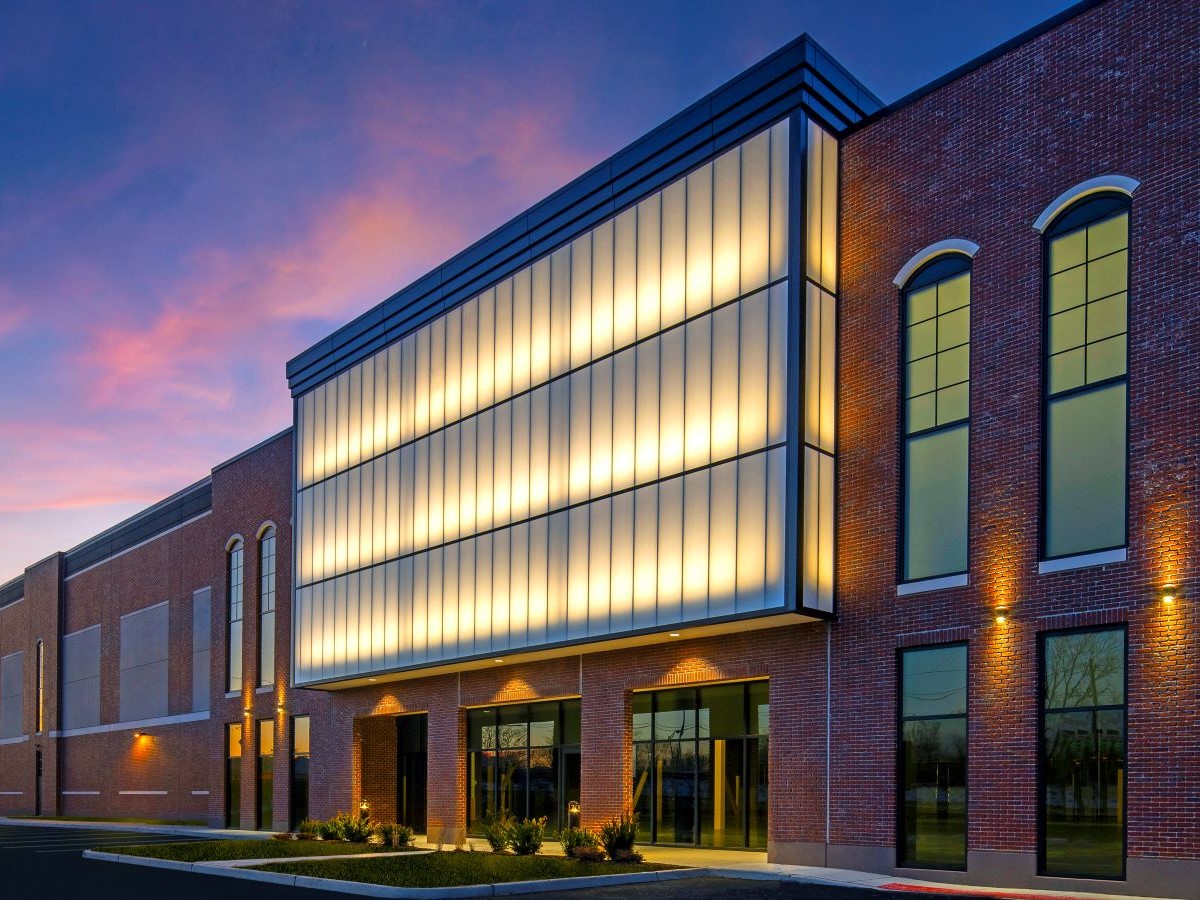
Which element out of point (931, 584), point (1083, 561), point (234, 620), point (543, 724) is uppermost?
point (1083, 561)

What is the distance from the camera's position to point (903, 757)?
2386 cm

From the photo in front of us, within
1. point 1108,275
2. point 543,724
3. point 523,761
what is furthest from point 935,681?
point 523,761

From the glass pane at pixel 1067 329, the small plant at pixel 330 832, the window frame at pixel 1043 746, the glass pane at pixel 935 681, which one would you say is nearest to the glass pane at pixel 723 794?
the glass pane at pixel 935 681

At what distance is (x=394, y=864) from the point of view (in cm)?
2642

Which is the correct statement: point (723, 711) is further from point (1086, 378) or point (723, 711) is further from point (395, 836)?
point (1086, 378)

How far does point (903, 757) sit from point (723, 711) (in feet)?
21.4

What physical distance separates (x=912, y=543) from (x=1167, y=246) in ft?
23.0

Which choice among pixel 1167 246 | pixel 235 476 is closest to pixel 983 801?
pixel 1167 246

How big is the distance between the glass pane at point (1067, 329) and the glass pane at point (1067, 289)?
0.44 feet

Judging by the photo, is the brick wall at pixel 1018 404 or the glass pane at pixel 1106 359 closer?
the brick wall at pixel 1018 404

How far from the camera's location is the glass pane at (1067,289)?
72.2 ft

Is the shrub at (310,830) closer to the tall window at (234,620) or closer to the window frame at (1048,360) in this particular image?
the tall window at (234,620)

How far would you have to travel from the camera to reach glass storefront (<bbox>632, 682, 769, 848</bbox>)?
28.8 metres

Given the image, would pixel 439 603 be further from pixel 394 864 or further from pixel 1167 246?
pixel 1167 246
